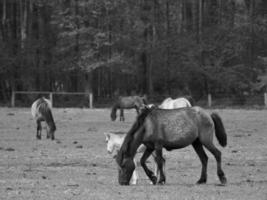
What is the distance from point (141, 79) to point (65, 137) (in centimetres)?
3270

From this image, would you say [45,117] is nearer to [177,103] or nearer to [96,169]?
[177,103]

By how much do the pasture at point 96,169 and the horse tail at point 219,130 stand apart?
80 centimetres

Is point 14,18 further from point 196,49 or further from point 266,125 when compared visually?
point 266,125

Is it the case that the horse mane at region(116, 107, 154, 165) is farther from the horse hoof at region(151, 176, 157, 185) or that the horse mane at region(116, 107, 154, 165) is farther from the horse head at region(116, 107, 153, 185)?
the horse hoof at region(151, 176, 157, 185)

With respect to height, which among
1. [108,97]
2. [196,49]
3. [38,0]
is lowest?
[108,97]

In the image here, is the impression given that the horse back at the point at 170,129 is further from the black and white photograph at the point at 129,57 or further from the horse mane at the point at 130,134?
the black and white photograph at the point at 129,57

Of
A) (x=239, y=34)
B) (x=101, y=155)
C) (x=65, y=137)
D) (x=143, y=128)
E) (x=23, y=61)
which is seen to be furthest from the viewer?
(x=239, y=34)

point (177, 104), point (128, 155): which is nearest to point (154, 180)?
point (128, 155)

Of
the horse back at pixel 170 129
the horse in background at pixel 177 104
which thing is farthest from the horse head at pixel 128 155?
the horse in background at pixel 177 104

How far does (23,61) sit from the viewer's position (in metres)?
58.2

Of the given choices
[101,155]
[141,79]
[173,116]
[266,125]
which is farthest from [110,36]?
[173,116]

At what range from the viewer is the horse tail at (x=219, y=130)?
1398cm

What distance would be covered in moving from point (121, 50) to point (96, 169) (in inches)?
1758

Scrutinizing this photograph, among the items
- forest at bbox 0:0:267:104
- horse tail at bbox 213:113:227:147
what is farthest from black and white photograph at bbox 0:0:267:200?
horse tail at bbox 213:113:227:147
